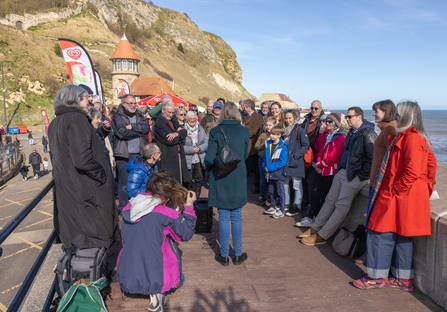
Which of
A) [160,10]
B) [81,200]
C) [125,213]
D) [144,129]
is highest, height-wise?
[160,10]

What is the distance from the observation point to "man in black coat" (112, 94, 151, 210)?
5.13 meters

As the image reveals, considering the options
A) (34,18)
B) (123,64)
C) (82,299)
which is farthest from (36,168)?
(34,18)

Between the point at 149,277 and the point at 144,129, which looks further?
the point at 144,129

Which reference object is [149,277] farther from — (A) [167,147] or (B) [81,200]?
(A) [167,147]

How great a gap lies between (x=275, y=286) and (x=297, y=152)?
8.77ft

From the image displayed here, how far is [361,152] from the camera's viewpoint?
3.92 metres

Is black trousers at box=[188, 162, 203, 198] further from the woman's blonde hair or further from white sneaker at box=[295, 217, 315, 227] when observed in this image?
the woman's blonde hair

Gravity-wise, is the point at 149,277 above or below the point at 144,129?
below

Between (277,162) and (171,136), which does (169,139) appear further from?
(277,162)

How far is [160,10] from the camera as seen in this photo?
101 m

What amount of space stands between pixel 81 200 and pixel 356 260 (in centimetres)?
331

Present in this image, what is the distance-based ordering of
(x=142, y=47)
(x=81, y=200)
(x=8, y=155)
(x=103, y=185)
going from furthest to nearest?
(x=142, y=47) → (x=8, y=155) → (x=103, y=185) → (x=81, y=200)

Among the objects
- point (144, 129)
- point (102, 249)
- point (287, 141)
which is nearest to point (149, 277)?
point (102, 249)

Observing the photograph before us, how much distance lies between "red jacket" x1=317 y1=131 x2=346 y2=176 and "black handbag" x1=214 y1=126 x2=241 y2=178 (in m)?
1.75
